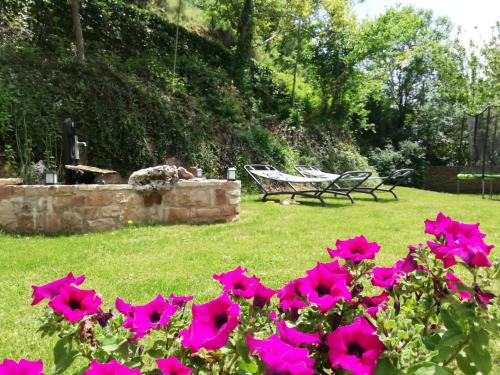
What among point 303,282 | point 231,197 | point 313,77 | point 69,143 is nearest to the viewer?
point 303,282

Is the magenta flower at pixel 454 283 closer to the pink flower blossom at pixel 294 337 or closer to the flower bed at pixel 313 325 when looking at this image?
the flower bed at pixel 313 325

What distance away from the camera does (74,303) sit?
867 mm

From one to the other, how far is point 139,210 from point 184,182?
0.62 m

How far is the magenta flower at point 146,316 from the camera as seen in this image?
32.7 inches

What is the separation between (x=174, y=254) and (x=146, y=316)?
2.79m

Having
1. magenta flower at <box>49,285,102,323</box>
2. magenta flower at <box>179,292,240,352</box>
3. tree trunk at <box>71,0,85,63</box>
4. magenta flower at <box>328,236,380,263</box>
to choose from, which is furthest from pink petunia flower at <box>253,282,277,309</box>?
tree trunk at <box>71,0,85,63</box>

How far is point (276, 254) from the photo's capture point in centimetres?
359

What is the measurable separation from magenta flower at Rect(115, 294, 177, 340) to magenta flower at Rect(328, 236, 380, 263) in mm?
438

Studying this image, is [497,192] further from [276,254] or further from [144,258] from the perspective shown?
[144,258]

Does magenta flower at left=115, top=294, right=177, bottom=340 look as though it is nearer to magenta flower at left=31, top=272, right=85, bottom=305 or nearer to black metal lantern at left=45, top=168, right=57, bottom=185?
magenta flower at left=31, top=272, right=85, bottom=305

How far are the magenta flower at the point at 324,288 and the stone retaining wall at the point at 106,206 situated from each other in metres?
3.96

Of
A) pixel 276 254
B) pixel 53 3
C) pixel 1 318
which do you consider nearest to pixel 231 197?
pixel 276 254

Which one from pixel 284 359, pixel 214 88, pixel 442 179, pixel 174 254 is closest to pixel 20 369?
pixel 284 359

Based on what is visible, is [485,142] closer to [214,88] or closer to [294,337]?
[214,88]
